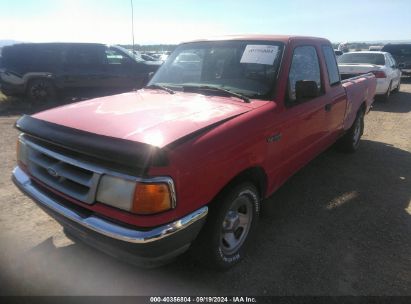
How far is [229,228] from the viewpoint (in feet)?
9.79

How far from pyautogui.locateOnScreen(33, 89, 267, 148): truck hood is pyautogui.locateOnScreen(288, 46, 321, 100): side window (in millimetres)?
551

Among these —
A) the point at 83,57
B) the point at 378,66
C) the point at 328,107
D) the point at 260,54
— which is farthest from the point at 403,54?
the point at 260,54

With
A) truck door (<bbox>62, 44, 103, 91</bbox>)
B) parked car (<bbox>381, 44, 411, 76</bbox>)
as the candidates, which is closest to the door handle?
truck door (<bbox>62, 44, 103, 91</bbox>)

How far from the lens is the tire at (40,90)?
10.4 m

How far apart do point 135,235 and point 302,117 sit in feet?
7.26

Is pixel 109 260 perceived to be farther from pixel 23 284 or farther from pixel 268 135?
pixel 268 135

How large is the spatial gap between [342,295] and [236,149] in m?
1.42

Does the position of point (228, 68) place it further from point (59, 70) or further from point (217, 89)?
point (59, 70)

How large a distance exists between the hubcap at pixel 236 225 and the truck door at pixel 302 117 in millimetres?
691

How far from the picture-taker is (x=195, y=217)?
2367 millimetres

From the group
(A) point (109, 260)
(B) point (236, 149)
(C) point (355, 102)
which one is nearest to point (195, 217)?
(B) point (236, 149)

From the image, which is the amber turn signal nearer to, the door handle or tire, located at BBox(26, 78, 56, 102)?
the door handle

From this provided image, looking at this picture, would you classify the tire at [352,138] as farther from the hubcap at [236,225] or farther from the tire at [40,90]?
the tire at [40,90]

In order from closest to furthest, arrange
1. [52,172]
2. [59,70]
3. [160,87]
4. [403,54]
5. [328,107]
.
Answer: [52,172] < [160,87] < [328,107] < [59,70] < [403,54]
